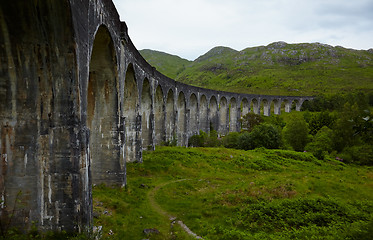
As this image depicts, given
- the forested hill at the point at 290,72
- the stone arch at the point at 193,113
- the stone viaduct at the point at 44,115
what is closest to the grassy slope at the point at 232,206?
the stone viaduct at the point at 44,115

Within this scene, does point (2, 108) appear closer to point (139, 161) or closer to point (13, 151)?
point (13, 151)

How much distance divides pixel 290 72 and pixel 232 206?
11801cm

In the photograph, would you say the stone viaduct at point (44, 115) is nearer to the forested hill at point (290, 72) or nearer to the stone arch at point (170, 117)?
the stone arch at point (170, 117)

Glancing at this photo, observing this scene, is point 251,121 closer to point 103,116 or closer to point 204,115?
point 204,115

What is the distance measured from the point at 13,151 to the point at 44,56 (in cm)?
307

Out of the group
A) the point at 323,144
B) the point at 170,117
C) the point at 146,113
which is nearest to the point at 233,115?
the point at 323,144

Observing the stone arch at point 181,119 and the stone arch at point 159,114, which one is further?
the stone arch at point 181,119

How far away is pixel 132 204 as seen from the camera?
40.6 feet

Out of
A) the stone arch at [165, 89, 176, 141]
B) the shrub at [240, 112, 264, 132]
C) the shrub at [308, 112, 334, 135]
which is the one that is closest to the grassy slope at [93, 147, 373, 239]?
the stone arch at [165, 89, 176, 141]

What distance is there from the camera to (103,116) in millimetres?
13492

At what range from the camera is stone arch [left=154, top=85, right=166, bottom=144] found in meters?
27.3

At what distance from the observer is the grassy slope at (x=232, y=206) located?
9141 millimetres

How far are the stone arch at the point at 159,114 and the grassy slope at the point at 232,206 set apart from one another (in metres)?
8.92

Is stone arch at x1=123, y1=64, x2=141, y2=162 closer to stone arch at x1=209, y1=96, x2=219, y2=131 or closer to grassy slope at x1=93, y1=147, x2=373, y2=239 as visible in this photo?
grassy slope at x1=93, y1=147, x2=373, y2=239
